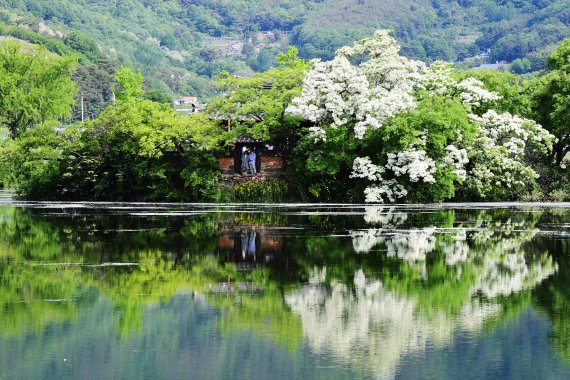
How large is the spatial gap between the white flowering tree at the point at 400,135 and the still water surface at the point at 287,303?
13.0 metres

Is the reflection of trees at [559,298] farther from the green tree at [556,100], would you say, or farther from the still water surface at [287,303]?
the green tree at [556,100]

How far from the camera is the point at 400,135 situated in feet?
128

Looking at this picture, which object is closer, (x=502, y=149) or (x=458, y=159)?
→ (x=458, y=159)

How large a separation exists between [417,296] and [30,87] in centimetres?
5450

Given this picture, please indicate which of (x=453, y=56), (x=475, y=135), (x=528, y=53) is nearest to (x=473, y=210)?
(x=475, y=135)

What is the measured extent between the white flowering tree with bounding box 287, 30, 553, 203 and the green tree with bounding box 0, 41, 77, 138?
27.3m

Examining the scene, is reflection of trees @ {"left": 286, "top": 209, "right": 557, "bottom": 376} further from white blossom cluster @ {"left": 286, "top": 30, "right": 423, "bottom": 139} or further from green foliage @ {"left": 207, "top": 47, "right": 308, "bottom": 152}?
green foliage @ {"left": 207, "top": 47, "right": 308, "bottom": 152}

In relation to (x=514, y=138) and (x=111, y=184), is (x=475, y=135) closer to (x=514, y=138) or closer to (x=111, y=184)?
(x=514, y=138)

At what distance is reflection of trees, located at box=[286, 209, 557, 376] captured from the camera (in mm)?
11367

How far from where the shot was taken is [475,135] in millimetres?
39875

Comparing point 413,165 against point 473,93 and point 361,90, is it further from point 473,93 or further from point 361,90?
point 473,93

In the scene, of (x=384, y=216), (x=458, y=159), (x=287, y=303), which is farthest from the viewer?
(x=458, y=159)

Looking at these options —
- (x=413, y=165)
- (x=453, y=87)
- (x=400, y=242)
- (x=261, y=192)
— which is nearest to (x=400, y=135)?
(x=413, y=165)

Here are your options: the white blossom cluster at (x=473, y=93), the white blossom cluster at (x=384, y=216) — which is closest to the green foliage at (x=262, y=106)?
the white blossom cluster at (x=473, y=93)
